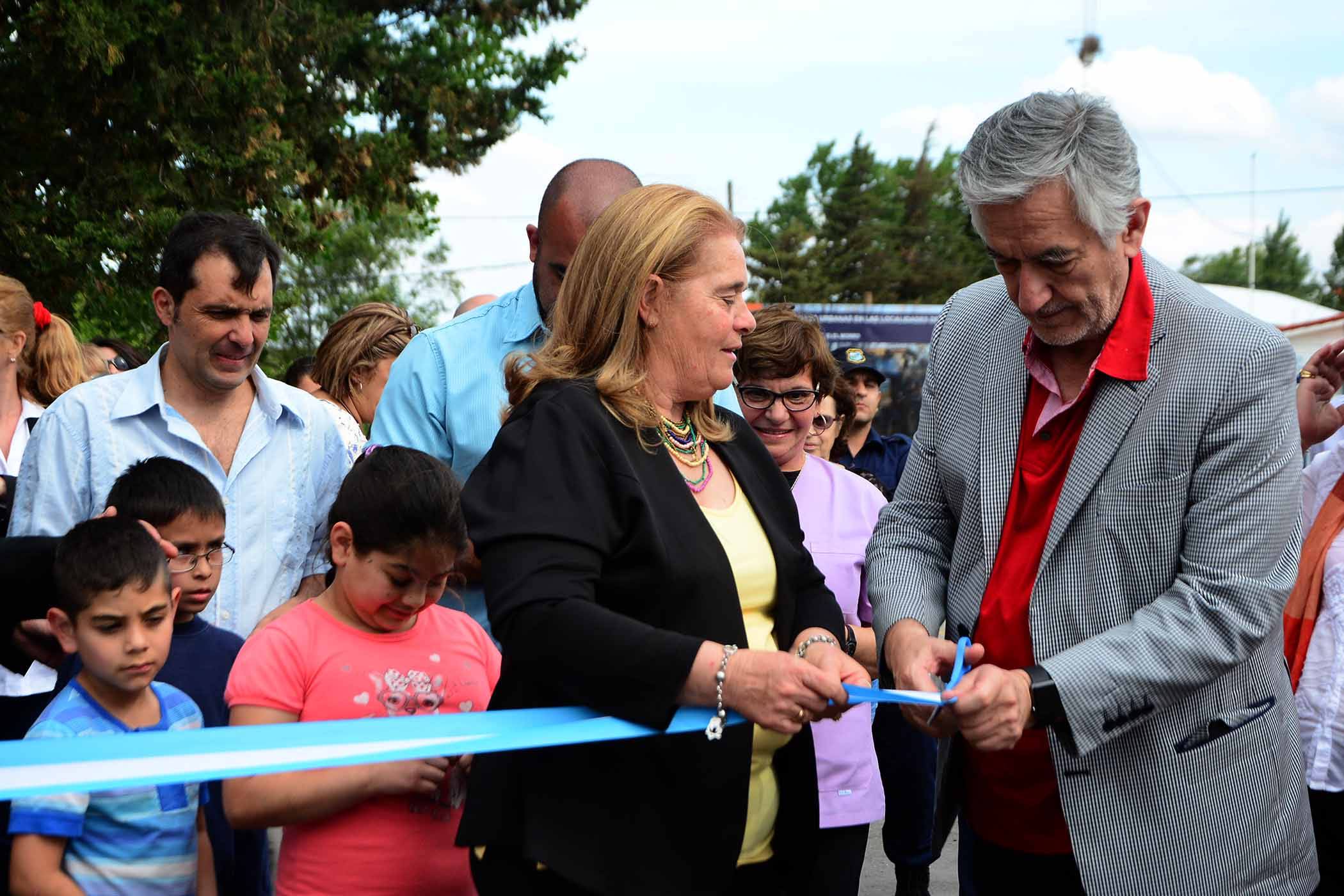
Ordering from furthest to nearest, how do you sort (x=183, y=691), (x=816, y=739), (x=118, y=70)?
(x=118, y=70) → (x=816, y=739) → (x=183, y=691)

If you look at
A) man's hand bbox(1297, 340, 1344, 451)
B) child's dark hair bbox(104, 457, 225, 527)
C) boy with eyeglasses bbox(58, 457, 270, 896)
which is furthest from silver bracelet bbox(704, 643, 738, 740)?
man's hand bbox(1297, 340, 1344, 451)

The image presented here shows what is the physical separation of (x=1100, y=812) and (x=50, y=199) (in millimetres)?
12051

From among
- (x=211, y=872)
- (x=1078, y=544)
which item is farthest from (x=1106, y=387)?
(x=211, y=872)

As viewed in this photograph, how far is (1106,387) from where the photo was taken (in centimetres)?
260

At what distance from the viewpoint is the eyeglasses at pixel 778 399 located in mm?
4535

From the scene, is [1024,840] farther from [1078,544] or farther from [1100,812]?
[1078,544]

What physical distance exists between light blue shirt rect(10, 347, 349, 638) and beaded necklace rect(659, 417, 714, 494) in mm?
1686

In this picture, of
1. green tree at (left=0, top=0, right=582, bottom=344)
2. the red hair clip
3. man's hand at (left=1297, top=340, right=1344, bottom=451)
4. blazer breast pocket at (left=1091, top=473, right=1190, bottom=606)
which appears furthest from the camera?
green tree at (left=0, top=0, right=582, bottom=344)

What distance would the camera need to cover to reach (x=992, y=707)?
2396 millimetres

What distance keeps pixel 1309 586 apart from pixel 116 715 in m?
2.98

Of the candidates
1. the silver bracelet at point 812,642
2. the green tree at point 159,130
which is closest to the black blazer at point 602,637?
the silver bracelet at point 812,642

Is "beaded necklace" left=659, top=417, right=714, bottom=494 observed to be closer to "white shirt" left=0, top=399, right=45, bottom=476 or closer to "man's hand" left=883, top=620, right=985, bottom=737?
"man's hand" left=883, top=620, right=985, bottom=737

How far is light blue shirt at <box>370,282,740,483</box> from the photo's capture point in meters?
3.66

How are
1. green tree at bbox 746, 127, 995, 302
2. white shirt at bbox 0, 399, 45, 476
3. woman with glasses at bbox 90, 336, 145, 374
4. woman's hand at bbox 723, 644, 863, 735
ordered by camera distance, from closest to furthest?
woman's hand at bbox 723, 644, 863, 735
white shirt at bbox 0, 399, 45, 476
woman with glasses at bbox 90, 336, 145, 374
green tree at bbox 746, 127, 995, 302
